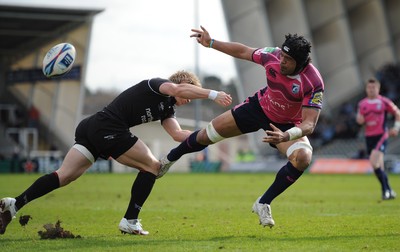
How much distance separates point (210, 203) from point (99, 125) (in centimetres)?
688

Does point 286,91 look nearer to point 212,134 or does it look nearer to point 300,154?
point 300,154

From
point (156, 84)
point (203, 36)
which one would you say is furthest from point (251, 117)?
point (156, 84)

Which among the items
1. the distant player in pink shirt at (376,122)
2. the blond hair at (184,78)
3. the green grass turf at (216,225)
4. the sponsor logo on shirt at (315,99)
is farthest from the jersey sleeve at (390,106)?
the blond hair at (184,78)

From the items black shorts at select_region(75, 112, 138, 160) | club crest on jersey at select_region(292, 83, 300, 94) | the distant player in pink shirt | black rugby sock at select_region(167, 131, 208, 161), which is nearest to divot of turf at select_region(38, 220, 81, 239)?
black shorts at select_region(75, 112, 138, 160)

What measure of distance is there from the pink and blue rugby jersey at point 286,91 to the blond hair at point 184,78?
89cm

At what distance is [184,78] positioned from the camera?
31.0 ft

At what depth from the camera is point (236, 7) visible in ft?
139

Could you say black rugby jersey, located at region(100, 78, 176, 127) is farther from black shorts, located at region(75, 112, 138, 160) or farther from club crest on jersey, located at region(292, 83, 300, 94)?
club crest on jersey, located at region(292, 83, 300, 94)

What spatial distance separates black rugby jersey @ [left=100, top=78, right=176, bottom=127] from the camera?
938 centimetres

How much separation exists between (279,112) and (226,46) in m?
1.15

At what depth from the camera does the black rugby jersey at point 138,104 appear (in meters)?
9.38

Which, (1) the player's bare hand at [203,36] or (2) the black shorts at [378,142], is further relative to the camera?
(2) the black shorts at [378,142]

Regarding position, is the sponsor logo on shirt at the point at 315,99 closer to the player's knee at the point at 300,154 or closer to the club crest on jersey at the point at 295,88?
the club crest on jersey at the point at 295,88

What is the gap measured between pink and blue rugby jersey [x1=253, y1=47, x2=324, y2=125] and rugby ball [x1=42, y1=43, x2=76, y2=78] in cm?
243
